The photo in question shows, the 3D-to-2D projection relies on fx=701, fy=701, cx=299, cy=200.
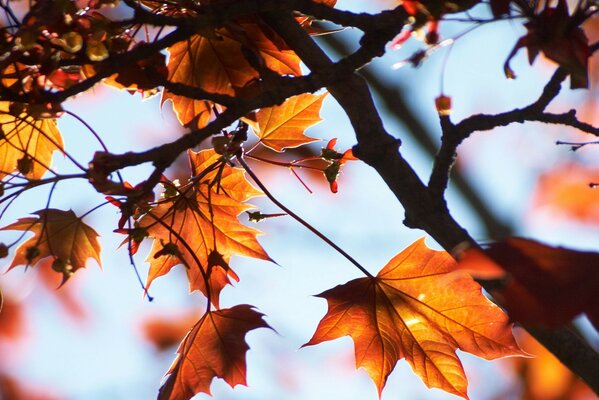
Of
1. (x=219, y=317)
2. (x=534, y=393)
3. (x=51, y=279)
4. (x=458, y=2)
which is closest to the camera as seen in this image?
(x=458, y=2)

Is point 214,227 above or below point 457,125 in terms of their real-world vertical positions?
above

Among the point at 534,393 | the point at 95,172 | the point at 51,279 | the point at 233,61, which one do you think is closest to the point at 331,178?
the point at 233,61

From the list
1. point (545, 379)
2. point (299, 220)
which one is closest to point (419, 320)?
point (299, 220)

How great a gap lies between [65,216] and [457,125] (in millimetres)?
574

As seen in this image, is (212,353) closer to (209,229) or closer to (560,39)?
(209,229)

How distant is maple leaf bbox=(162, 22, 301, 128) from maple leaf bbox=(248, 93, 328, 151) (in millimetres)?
125

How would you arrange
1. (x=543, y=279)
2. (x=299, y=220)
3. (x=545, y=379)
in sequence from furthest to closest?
(x=545, y=379) → (x=299, y=220) → (x=543, y=279)

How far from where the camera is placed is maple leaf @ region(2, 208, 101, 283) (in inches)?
38.3

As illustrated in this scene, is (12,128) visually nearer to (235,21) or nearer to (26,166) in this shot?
(26,166)

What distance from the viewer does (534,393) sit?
361cm

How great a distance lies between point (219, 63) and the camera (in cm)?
93

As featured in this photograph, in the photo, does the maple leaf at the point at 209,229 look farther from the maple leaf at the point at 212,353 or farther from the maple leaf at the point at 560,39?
the maple leaf at the point at 560,39

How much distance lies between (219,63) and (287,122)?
0.18 metres

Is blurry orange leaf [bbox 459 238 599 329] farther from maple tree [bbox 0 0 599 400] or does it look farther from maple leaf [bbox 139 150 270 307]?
maple leaf [bbox 139 150 270 307]
